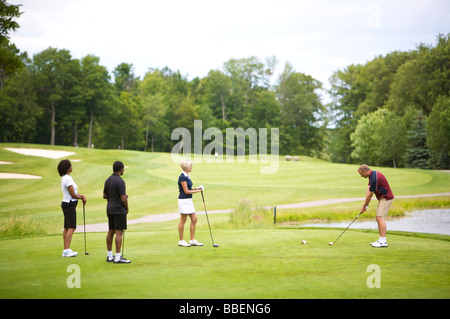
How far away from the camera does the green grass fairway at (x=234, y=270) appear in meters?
5.73

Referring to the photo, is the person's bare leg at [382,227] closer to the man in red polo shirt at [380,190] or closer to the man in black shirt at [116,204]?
the man in red polo shirt at [380,190]

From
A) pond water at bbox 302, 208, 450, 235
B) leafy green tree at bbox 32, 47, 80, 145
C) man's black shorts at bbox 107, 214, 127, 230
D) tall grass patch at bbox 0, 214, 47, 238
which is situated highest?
leafy green tree at bbox 32, 47, 80, 145

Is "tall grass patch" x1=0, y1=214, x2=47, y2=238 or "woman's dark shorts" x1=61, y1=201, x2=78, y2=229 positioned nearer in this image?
"woman's dark shorts" x1=61, y1=201, x2=78, y2=229

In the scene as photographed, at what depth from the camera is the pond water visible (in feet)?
62.0

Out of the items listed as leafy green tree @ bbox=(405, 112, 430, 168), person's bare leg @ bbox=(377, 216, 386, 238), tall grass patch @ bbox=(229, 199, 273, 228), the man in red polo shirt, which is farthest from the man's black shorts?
leafy green tree @ bbox=(405, 112, 430, 168)

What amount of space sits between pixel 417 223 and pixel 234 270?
1625 cm

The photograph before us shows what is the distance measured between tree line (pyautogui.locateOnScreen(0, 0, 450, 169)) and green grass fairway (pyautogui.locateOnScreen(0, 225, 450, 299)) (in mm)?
39750

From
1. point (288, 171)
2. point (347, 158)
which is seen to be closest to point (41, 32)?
point (288, 171)

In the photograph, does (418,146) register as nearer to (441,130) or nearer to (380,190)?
(441,130)

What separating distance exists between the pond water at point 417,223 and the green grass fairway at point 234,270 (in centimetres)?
877

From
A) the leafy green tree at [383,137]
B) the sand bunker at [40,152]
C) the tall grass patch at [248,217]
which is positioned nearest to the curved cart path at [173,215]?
the tall grass patch at [248,217]

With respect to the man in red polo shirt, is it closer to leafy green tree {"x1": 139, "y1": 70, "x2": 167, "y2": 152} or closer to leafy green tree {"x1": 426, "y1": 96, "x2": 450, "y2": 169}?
leafy green tree {"x1": 426, "y1": 96, "x2": 450, "y2": 169}

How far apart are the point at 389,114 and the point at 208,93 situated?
41.7m
